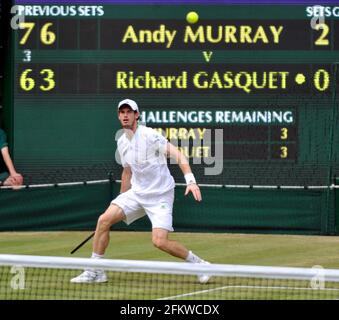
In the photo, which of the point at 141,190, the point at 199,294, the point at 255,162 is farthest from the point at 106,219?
the point at 255,162

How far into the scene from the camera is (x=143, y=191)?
9562mm

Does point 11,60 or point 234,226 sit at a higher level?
point 11,60

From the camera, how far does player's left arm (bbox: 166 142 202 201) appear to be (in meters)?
8.74

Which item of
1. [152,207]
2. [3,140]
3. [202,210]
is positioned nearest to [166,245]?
[152,207]

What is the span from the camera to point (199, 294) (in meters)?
8.57

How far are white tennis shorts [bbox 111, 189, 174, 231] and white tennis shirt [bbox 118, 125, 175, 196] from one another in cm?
6

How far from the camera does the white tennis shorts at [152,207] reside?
9398 mm

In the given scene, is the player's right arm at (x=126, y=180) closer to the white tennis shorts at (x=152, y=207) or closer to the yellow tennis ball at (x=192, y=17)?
the white tennis shorts at (x=152, y=207)

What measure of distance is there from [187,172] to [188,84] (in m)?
6.23

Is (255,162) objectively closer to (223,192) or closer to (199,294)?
(223,192)

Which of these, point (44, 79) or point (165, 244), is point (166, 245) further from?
point (44, 79)

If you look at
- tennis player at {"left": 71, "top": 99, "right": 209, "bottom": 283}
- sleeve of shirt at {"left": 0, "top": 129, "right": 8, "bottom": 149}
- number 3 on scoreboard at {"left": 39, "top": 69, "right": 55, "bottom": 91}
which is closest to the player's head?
tennis player at {"left": 71, "top": 99, "right": 209, "bottom": 283}

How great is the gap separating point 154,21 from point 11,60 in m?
2.25

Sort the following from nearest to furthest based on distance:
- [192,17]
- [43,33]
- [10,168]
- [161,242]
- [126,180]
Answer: [161,242] → [126,180] → [10,168] → [192,17] → [43,33]
